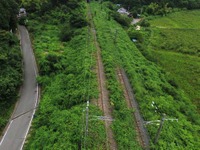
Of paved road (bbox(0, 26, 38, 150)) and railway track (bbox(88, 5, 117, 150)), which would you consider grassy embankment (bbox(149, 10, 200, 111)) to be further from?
paved road (bbox(0, 26, 38, 150))

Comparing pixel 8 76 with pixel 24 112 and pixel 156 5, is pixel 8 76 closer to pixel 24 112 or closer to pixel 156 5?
pixel 24 112

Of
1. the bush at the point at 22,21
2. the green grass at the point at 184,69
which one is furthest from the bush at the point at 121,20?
the bush at the point at 22,21

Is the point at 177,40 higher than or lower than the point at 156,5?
lower

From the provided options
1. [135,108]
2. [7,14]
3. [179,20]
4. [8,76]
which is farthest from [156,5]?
[8,76]

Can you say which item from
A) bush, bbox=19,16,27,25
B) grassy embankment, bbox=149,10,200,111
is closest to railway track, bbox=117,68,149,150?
grassy embankment, bbox=149,10,200,111

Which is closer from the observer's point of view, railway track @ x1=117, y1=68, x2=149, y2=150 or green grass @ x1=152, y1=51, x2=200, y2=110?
railway track @ x1=117, y1=68, x2=149, y2=150

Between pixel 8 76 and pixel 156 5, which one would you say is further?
pixel 156 5

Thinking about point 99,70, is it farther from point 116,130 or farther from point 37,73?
point 116,130
